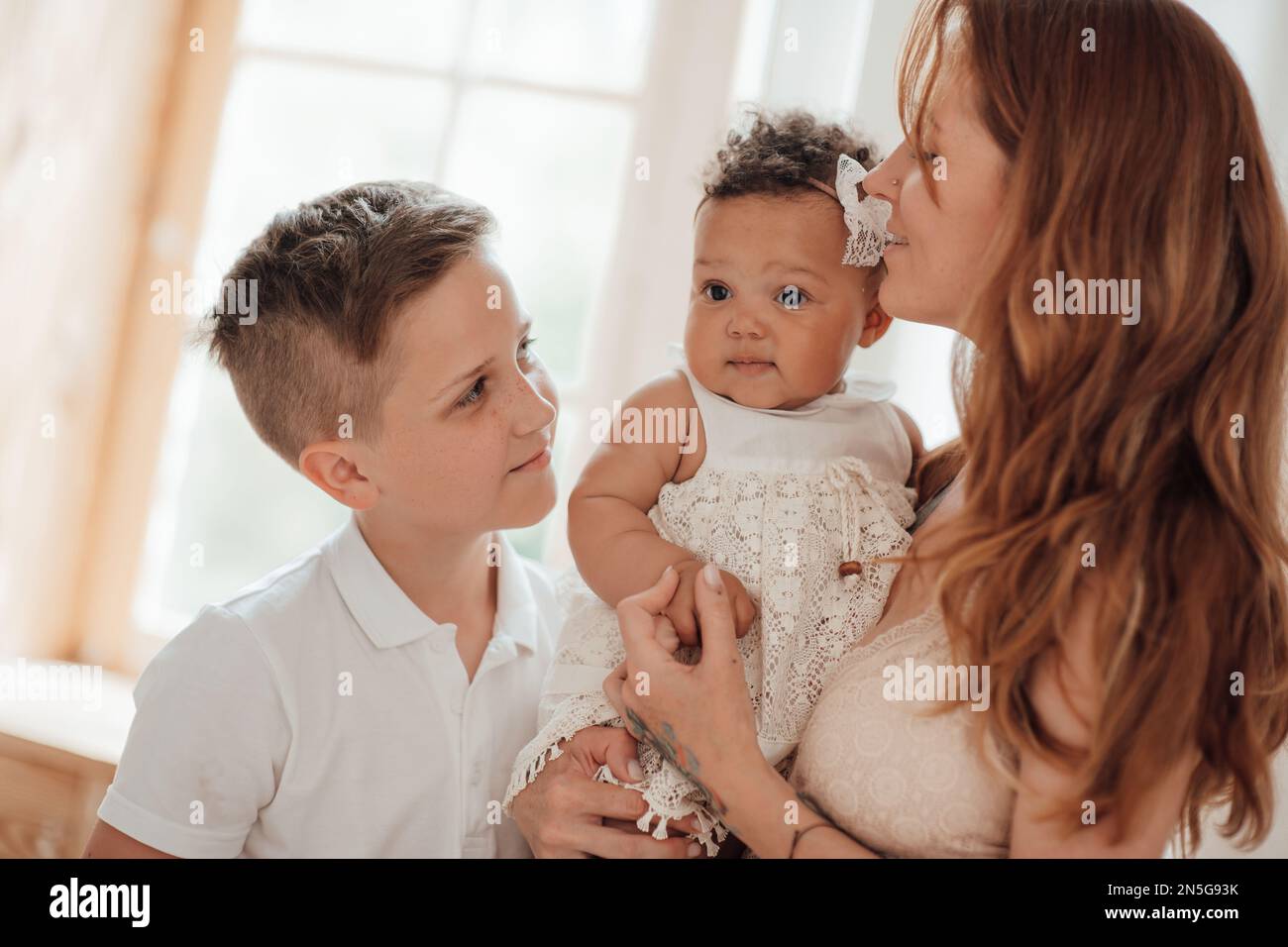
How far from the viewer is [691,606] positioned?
1.25m

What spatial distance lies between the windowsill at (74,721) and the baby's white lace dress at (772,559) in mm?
952

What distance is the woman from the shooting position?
3.31ft

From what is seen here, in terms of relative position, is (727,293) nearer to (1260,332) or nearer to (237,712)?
(1260,332)

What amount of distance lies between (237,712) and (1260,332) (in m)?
1.21

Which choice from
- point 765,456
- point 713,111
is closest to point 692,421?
point 765,456

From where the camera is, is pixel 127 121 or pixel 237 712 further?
pixel 127 121

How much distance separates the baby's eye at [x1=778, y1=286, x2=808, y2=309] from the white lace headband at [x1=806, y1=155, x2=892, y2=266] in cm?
7

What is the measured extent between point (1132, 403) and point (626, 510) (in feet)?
1.97

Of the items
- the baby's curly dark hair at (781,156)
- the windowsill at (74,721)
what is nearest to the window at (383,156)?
the windowsill at (74,721)

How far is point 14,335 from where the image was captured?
2.07 meters

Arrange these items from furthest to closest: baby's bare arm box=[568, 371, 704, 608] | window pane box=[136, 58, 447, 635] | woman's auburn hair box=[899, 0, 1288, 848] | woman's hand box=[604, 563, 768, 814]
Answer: window pane box=[136, 58, 447, 635]
baby's bare arm box=[568, 371, 704, 608]
woman's hand box=[604, 563, 768, 814]
woman's auburn hair box=[899, 0, 1288, 848]

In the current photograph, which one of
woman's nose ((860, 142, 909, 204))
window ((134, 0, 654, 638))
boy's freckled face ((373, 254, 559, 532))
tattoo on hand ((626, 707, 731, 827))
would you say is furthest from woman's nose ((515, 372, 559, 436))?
window ((134, 0, 654, 638))

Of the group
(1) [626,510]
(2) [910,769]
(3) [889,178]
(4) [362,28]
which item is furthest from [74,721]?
(3) [889,178]

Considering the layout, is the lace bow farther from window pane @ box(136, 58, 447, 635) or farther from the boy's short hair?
window pane @ box(136, 58, 447, 635)
